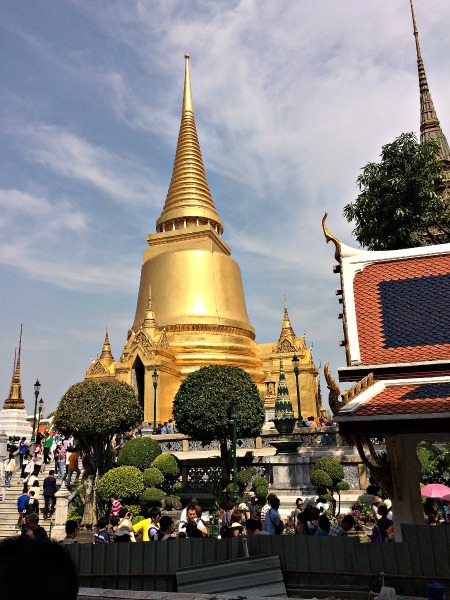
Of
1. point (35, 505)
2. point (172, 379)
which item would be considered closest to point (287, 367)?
point (172, 379)

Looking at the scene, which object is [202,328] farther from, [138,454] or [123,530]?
[123,530]

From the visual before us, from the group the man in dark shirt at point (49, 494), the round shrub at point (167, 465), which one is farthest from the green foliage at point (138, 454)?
the man in dark shirt at point (49, 494)

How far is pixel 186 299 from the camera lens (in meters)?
31.3

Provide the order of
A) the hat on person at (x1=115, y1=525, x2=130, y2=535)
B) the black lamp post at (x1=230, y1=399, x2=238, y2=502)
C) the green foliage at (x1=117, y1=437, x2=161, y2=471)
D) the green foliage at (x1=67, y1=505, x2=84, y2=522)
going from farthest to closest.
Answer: the green foliage at (x1=117, y1=437, x2=161, y2=471)
the green foliage at (x1=67, y1=505, x2=84, y2=522)
the black lamp post at (x1=230, y1=399, x2=238, y2=502)
the hat on person at (x1=115, y1=525, x2=130, y2=535)

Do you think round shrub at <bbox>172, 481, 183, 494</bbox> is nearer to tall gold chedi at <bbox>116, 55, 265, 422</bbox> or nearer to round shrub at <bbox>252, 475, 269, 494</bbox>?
round shrub at <bbox>252, 475, 269, 494</bbox>

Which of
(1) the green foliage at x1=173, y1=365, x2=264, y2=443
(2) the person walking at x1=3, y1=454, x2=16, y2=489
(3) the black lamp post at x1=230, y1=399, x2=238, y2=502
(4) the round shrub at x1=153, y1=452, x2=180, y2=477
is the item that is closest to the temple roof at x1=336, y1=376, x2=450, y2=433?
(3) the black lamp post at x1=230, y1=399, x2=238, y2=502

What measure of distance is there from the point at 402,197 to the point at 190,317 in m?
17.4

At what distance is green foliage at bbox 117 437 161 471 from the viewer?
15.8 m

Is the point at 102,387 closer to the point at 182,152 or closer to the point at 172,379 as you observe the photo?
the point at 172,379

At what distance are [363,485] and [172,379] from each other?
49.7 ft

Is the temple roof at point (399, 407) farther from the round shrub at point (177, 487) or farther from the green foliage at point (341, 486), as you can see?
the round shrub at point (177, 487)

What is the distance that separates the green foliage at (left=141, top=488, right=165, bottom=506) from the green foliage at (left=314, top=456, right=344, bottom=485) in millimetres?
4426

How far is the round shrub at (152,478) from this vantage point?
1499cm

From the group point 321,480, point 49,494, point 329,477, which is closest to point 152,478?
point 49,494
